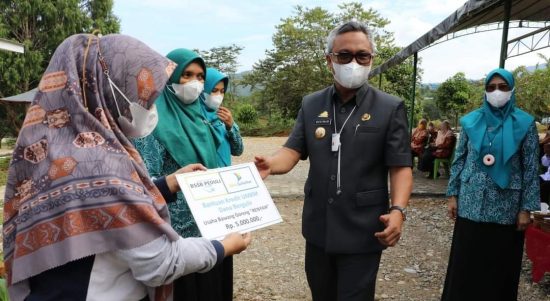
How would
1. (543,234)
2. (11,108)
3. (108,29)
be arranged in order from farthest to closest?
1. (108,29)
2. (11,108)
3. (543,234)

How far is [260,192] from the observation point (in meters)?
1.96

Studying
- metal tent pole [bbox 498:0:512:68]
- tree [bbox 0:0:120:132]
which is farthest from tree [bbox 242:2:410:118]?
metal tent pole [bbox 498:0:512:68]

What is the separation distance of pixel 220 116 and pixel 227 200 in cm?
116

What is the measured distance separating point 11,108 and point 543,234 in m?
21.3

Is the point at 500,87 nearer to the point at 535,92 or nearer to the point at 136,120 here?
the point at 136,120

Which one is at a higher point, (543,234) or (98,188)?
(98,188)

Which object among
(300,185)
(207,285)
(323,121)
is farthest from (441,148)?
(207,285)

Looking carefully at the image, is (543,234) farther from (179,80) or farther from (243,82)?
(243,82)

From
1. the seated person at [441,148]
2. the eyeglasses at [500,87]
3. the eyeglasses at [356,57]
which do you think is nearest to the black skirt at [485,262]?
the eyeglasses at [500,87]

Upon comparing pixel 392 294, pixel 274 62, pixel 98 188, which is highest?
pixel 274 62

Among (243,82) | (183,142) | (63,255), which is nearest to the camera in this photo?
(63,255)

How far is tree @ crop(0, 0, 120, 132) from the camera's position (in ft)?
59.0

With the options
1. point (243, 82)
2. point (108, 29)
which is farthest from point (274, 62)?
point (108, 29)

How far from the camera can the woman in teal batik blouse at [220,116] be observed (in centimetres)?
270
